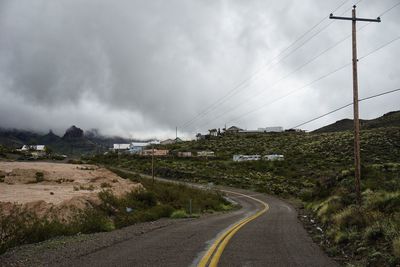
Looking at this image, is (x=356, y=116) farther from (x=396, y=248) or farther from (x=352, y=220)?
(x=396, y=248)

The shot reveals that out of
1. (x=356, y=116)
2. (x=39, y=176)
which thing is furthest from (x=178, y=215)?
(x=39, y=176)

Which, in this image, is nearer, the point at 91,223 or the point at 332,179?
the point at 91,223

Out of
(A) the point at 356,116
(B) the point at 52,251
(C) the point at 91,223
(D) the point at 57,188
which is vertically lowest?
(C) the point at 91,223

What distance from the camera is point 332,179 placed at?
3067 centimetres

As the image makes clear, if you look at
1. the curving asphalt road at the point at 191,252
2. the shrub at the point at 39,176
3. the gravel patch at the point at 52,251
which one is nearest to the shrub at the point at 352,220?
the curving asphalt road at the point at 191,252

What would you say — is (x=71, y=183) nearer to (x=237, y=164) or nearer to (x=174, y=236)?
(x=174, y=236)

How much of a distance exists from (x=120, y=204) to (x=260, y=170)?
55.0 m

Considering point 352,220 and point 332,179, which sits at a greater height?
point 332,179

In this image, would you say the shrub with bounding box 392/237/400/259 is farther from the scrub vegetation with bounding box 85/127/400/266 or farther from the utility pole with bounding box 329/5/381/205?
the utility pole with bounding box 329/5/381/205

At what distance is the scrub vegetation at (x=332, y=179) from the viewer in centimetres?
1013

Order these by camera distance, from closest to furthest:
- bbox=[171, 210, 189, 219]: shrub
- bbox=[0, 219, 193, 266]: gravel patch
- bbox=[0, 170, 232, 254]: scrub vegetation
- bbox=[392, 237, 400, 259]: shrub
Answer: bbox=[392, 237, 400, 259]: shrub < bbox=[0, 219, 193, 266]: gravel patch < bbox=[0, 170, 232, 254]: scrub vegetation < bbox=[171, 210, 189, 219]: shrub

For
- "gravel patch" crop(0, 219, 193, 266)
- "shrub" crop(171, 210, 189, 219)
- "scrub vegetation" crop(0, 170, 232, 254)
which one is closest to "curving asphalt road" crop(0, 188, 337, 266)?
"gravel patch" crop(0, 219, 193, 266)

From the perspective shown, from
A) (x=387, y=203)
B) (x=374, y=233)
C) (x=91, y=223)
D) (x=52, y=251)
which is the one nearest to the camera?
(x=52, y=251)

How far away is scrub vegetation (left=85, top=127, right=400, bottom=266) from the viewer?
399 inches
